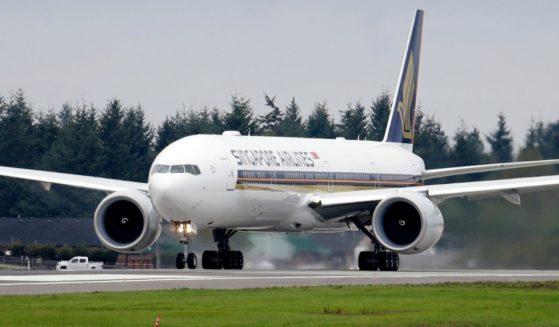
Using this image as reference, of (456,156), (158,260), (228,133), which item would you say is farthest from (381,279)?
(456,156)

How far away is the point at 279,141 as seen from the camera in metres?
51.2

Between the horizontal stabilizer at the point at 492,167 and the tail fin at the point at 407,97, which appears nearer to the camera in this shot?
the horizontal stabilizer at the point at 492,167

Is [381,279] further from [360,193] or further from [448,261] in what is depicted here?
[448,261]

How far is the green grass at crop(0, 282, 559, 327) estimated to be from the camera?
2480cm

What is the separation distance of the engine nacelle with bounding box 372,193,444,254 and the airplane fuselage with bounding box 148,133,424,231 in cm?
390

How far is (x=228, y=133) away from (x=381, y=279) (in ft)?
43.4

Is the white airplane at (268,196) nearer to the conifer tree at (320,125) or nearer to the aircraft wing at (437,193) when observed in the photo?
the aircraft wing at (437,193)

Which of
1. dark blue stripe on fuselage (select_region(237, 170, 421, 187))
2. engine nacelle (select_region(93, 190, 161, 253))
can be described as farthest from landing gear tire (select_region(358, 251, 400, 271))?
engine nacelle (select_region(93, 190, 161, 253))

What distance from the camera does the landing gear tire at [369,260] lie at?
49.4 meters

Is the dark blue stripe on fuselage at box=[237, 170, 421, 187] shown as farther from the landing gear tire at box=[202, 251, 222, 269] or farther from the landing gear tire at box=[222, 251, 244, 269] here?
the landing gear tire at box=[202, 251, 222, 269]

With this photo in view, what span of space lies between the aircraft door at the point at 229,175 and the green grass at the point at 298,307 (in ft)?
43.8

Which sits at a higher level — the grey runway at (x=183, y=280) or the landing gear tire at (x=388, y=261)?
the landing gear tire at (x=388, y=261)

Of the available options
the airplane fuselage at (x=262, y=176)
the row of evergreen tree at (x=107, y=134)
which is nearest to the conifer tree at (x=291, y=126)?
the row of evergreen tree at (x=107, y=134)

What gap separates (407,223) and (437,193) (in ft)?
4.86
